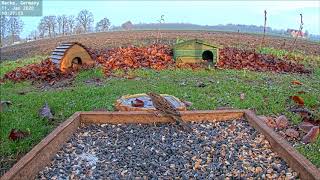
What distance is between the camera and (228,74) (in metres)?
9.42

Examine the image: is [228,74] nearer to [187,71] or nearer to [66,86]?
[187,71]

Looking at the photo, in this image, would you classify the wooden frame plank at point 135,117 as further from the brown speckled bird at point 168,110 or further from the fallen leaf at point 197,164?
the fallen leaf at point 197,164

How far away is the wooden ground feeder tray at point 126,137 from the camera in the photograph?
3.32m

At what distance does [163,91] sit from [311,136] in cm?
319

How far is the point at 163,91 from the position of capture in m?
7.33

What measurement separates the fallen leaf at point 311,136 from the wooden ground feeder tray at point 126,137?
0.60 m

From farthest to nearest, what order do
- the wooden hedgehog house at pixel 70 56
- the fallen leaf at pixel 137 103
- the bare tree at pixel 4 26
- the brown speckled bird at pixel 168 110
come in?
the bare tree at pixel 4 26 < the wooden hedgehog house at pixel 70 56 < the fallen leaf at pixel 137 103 < the brown speckled bird at pixel 168 110

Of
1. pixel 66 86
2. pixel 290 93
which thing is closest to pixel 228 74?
pixel 290 93

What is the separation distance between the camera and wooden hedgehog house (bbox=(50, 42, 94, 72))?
10.1 metres

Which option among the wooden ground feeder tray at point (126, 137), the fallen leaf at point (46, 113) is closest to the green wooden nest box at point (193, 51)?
the fallen leaf at point (46, 113)

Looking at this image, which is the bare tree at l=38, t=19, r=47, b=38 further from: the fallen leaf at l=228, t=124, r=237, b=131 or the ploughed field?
the fallen leaf at l=228, t=124, r=237, b=131

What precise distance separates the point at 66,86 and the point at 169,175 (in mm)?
5508

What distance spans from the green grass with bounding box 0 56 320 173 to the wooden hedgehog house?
73cm

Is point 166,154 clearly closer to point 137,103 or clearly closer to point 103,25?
point 137,103
